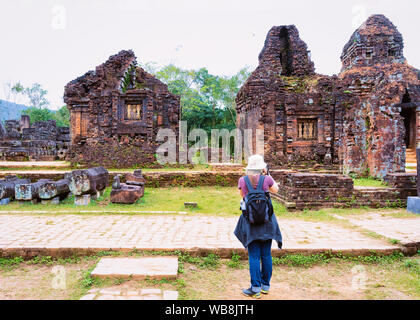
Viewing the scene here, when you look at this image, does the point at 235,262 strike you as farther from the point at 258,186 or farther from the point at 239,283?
the point at 258,186

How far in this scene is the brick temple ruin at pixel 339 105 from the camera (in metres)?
10.7

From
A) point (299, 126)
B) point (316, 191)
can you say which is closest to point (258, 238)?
point (316, 191)

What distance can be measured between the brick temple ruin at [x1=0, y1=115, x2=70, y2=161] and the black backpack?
73.4ft

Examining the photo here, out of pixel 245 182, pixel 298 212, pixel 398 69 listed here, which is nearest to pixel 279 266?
pixel 245 182

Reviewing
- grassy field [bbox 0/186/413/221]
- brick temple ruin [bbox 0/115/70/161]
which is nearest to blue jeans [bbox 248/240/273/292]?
grassy field [bbox 0/186/413/221]

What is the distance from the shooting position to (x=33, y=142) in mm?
23219

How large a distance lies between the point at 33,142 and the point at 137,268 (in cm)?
2344

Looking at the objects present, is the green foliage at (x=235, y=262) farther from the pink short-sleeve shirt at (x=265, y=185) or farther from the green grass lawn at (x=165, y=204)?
the green grass lawn at (x=165, y=204)

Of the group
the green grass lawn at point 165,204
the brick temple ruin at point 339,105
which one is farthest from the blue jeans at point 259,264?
the brick temple ruin at point 339,105

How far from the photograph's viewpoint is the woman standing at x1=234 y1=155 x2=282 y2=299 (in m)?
3.38

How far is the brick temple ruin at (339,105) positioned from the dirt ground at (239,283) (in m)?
6.87

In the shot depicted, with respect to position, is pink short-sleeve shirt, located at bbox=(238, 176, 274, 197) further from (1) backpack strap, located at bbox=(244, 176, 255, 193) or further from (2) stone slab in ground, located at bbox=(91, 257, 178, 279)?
(2) stone slab in ground, located at bbox=(91, 257, 178, 279)

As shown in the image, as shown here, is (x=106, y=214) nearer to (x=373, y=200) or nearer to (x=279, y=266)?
(x=279, y=266)

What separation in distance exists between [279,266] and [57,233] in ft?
13.3
